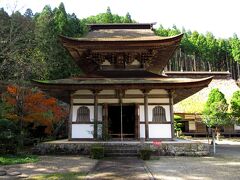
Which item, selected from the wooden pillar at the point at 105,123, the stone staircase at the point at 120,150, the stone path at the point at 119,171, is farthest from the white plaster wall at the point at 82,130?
the stone path at the point at 119,171

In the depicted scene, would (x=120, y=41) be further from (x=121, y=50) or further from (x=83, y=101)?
(x=83, y=101)

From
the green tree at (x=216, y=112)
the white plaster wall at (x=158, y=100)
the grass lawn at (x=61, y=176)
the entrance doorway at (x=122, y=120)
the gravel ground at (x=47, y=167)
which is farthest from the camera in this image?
the green tree at (x=216, y=112)

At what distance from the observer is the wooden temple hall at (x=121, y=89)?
18250 millimetres

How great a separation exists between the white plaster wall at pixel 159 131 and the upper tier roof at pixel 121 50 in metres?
4.35

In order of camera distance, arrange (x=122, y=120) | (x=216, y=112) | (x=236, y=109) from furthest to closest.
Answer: (x=236, y=109) → (x=216, y=112) → (x=122, y=120)

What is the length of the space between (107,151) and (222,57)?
67.5 m

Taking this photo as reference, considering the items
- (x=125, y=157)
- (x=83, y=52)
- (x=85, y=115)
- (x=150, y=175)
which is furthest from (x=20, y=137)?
(x=150, y=175)

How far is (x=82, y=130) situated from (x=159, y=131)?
189 inches

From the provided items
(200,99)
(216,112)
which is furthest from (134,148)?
(200,99)

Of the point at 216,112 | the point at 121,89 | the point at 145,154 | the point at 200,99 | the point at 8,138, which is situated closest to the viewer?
the point at 145,154

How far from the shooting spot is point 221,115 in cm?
3372

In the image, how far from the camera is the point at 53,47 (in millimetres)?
40688

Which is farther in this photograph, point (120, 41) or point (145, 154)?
point (120, 41)

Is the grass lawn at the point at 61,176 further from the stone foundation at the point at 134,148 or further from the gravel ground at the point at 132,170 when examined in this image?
the stone foundation at the point at 134,148
